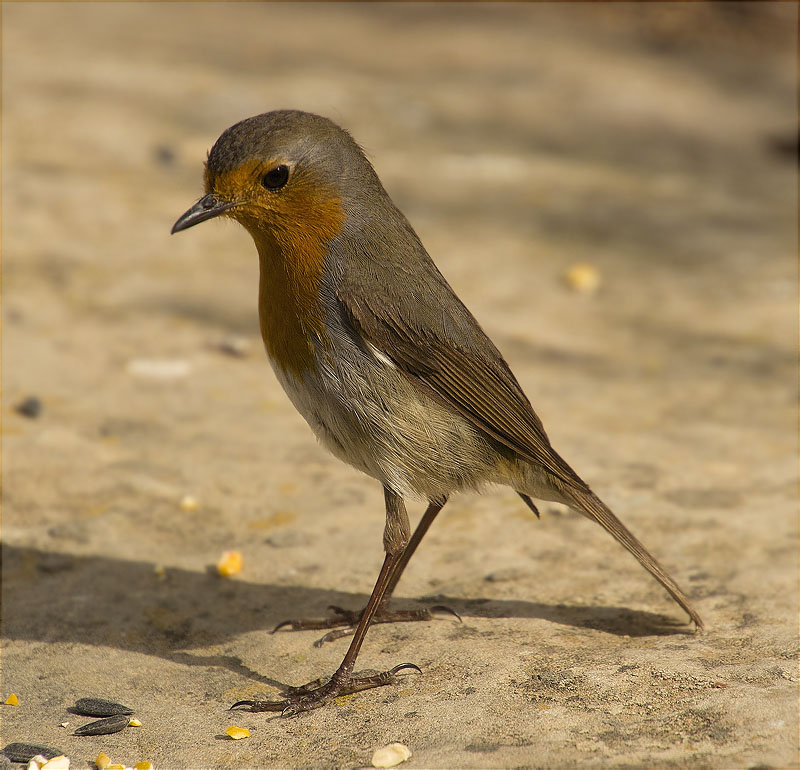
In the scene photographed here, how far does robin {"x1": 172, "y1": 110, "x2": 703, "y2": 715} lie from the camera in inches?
134

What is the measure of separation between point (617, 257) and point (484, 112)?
2767 mm

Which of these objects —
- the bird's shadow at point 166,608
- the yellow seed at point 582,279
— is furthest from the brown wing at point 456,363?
the yellow seed at point 582,279

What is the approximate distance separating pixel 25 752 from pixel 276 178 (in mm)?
1933

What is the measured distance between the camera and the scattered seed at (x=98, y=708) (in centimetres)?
328

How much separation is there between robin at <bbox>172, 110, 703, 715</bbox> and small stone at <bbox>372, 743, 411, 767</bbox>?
519 millimetres

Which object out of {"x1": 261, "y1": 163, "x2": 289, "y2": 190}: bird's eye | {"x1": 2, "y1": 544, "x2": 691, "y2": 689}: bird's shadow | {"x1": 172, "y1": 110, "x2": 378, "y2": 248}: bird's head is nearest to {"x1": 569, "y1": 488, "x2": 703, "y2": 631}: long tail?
{"x1": 2, "y1": 544, "x2": 691, "y2": 689}: bird's shadow

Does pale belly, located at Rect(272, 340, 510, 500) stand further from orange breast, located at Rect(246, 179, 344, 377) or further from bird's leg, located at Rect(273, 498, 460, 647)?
bird's leg, located at Rect(273, 498, 460, 647)

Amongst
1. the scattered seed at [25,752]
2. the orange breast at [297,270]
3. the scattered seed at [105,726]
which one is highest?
the orange breast at [297,270]

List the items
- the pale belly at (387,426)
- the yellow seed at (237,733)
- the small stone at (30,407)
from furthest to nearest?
the small stone at (30,407)
the pale belly at (387,426)
the yellow seed at (237,733)

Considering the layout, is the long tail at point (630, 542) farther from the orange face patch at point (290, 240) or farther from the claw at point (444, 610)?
the orange face patch at point (290, 240)

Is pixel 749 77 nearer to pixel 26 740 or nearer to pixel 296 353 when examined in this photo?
pixel 296 353

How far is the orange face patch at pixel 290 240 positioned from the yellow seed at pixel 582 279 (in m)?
3.85

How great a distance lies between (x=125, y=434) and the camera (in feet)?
17.6

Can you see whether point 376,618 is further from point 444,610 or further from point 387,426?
point 387,426
